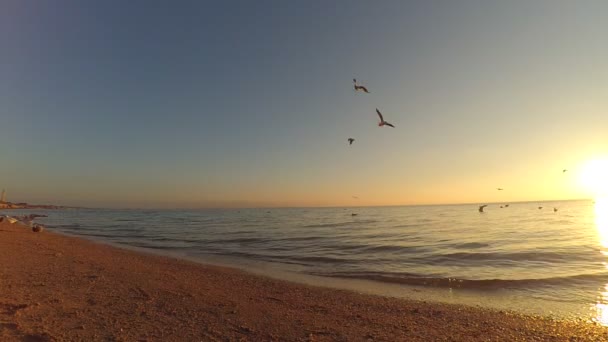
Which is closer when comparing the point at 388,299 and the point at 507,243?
the point at 388,299

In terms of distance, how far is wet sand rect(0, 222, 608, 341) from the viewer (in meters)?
6.89

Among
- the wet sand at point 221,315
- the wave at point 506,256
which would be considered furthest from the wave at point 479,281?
the wave at point 506,256

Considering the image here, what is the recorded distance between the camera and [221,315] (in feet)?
27.0

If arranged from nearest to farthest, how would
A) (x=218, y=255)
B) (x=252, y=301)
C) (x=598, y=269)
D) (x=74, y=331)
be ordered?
(x=74, y=331) < (x=252, y=301) < (x=598, y=269) < (x=218, y=255)

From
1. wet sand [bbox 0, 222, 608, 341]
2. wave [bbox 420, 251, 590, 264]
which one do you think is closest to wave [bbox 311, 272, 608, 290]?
wet sand [bbox 0, 222, 608, 341]

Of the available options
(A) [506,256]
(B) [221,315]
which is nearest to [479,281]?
(A) [506,256]

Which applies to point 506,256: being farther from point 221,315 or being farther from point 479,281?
point 221,315

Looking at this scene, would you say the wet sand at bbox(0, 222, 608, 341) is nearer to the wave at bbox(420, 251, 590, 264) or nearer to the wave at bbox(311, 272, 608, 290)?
the wave at bbox(311, 272, 608, 290)

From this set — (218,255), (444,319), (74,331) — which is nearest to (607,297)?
(444,319)

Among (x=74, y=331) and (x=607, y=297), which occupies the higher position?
(x=74, y=331)

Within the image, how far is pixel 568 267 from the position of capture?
1781cm

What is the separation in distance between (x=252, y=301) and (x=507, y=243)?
26.4 metres

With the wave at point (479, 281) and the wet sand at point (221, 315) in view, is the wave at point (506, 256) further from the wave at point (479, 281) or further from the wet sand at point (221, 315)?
the wet sand at point (221, 315)

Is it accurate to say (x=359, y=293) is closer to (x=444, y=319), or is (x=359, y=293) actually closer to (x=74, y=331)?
(x=444, y=319)
